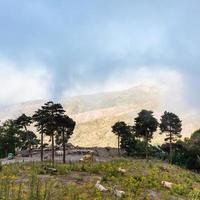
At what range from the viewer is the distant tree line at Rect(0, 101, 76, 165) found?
68.4 metres

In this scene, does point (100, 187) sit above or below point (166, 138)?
below

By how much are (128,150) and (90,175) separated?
2089 inches

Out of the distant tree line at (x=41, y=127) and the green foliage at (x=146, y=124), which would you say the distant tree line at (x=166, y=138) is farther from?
the distant tree line at (x=41, y=127)

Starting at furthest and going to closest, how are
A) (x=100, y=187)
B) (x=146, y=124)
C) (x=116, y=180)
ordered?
(x=146, y=124) → (x=116, y=180) → (x=100, y=187)

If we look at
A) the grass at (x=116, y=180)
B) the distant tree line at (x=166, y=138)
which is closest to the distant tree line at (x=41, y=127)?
the distant tree line at (x=166, y=138)

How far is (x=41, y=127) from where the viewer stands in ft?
242

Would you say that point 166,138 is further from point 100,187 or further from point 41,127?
point 100,187

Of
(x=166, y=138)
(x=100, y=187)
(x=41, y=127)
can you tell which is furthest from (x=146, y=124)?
(x=100, y=187)

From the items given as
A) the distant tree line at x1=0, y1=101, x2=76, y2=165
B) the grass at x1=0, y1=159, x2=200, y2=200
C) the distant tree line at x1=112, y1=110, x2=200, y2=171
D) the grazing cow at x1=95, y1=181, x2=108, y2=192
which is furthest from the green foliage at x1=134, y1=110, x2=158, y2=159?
the grazing cow at x1=95, y1=181, x2=108, y2=192

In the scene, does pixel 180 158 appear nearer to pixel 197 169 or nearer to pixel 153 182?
pixel 197 169

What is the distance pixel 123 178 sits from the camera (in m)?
46.1

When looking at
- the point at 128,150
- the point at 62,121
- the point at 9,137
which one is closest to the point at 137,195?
the point at 62,121

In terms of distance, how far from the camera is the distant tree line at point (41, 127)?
6838 cm

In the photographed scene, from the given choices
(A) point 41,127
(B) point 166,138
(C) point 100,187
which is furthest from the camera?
(B) point 166,138
